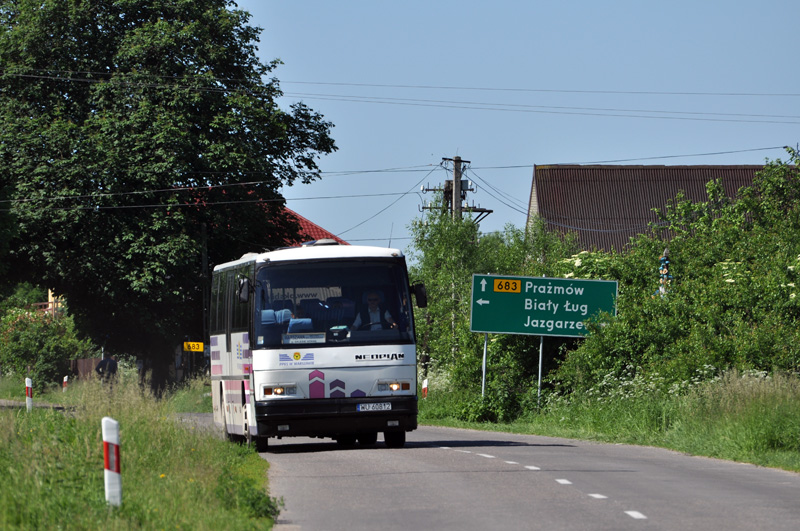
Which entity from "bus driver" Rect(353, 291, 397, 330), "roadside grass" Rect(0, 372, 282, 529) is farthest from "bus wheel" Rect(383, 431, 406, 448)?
"roadside grass" Rect(0, 372, 282, 529)

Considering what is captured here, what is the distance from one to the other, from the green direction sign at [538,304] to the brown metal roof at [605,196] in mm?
36555

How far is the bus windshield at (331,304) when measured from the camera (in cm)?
1823

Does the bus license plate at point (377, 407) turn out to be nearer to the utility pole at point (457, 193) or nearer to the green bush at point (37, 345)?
the utility pole at point (457, 193)

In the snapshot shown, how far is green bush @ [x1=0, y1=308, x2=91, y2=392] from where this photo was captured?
8131 cm

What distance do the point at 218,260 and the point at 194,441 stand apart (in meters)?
30.8

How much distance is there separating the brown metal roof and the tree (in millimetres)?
25038

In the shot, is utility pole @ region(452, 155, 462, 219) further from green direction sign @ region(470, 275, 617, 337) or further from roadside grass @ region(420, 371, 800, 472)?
green direction sign @ region(470, 275, 617, 337)

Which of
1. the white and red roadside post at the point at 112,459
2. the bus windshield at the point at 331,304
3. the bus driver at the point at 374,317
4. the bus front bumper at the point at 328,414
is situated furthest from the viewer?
the bus driver at the point at 374,317

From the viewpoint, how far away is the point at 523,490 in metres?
12.6

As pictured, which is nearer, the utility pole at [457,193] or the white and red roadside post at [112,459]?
the white and red roadside post at [112,459]

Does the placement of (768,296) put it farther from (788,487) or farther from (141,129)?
(141,129)

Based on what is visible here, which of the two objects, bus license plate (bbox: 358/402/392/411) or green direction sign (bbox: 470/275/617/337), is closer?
bus license plate (bbox: 358/402/392/411)

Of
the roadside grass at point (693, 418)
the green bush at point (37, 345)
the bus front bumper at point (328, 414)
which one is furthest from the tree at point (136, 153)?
the green bush at point (37, 345)

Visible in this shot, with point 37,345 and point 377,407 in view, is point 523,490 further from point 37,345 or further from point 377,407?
point 37,345
